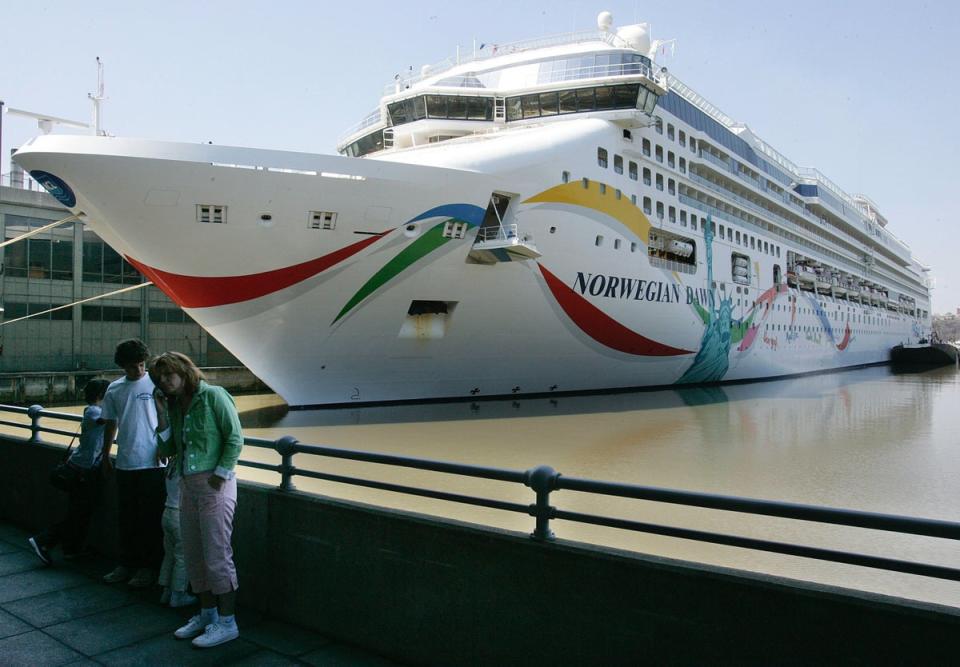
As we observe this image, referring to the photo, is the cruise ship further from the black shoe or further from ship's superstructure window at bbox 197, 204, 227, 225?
the black shoe

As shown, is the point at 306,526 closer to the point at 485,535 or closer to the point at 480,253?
the point at 485,535

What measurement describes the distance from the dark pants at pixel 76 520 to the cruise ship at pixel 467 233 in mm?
9168

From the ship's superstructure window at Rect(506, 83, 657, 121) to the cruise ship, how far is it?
5 cm

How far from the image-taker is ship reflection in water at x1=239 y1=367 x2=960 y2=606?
6.79 metres

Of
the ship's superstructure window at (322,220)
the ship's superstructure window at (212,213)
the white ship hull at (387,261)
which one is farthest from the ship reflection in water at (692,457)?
the ship's superstructure window at (212,213)

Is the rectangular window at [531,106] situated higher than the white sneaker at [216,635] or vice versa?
the rectangular window at [531,106]

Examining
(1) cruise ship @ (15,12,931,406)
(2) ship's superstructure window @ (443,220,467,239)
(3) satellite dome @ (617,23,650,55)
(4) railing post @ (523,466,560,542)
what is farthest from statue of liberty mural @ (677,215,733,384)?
(4) railing post @ (523,466,560,542)

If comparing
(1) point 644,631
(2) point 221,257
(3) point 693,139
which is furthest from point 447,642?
(3) point 693,139

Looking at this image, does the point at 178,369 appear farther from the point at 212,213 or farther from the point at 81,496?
the point at 212,213

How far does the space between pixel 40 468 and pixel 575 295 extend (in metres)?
14.0

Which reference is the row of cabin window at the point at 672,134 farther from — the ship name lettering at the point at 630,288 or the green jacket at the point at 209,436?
the green jacket at the point at 209,436

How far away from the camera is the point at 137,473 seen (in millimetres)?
4277

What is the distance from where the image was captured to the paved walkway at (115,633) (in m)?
3.35

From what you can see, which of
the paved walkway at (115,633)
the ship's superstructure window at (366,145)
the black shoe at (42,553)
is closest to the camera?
the paved walkway at (115,633)
